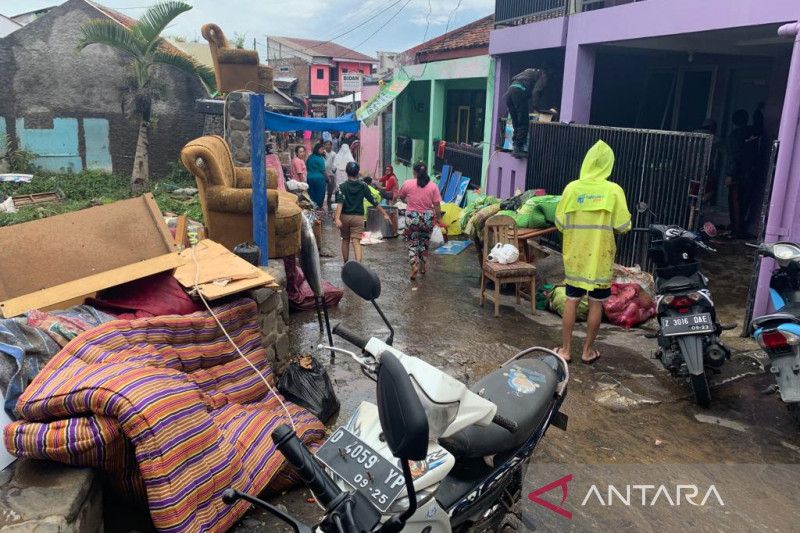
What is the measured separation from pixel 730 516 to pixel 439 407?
7.60 ft

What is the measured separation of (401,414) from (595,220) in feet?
13.3

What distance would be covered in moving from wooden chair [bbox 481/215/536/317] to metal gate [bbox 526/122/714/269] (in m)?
1.50

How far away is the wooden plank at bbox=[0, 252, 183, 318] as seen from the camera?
3.66 metres

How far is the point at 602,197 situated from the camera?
5.16 meters

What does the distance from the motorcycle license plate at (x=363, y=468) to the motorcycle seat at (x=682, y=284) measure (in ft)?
11.3

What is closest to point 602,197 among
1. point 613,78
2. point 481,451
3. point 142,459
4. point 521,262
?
point 521,262

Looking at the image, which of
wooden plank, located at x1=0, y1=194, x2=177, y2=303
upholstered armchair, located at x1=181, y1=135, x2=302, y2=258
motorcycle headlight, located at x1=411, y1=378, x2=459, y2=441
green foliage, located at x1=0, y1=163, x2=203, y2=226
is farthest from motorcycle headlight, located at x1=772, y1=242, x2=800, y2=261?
green foliage, located at x1=0, y1=163, x2=203, y2=226

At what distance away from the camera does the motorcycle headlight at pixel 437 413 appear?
2.06 m

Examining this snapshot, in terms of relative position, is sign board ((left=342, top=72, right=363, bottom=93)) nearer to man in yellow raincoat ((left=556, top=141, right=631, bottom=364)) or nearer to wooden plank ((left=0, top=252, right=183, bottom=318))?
man in yellow raincoat ((left=556, top=141, right=631, bottom=364))

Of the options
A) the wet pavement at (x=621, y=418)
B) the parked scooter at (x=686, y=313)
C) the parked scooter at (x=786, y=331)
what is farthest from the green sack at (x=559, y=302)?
the parked scooter at (x=786, y=331)

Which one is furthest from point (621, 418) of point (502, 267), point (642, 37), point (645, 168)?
point (642, 37)

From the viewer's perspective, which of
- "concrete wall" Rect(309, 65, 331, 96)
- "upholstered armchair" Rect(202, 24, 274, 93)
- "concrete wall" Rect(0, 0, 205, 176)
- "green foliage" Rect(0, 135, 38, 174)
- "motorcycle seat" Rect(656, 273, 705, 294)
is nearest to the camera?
"motorcycle seat" Rect(656, 273, 705, 294)

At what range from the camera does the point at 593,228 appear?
5215 millimetres

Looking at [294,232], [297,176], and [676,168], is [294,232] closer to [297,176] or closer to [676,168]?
[676,168]
